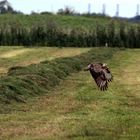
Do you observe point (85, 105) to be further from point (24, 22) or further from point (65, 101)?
point (24, 22)

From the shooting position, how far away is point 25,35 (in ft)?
205

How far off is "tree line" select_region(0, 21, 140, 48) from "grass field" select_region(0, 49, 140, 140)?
35848mm

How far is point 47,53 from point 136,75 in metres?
17.9

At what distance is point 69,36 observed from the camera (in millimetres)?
61188

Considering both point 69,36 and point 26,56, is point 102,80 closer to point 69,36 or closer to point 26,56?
point 26,56

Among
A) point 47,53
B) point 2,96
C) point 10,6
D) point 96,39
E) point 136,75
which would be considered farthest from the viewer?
point 10,6

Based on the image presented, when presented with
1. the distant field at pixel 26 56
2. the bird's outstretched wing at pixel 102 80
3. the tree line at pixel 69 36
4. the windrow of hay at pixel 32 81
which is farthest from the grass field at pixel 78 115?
the tree line at pixel 69 36

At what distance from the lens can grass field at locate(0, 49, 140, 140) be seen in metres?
12.5

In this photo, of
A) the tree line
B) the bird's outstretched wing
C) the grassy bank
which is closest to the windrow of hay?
Answer: the grassy bank

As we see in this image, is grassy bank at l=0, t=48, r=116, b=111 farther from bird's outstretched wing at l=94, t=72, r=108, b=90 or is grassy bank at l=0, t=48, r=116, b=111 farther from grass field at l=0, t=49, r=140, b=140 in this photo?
bird's outstretched wing at l=94, t=72, r=108, b=90

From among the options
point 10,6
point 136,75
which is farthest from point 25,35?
point 10,6

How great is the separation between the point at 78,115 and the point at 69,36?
4608cm

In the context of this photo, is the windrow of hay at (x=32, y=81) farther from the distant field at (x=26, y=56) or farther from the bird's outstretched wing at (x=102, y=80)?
the distant field at (x=26, y=56)

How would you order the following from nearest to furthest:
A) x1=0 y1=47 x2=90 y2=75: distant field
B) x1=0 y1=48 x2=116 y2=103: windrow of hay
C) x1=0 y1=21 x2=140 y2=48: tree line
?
x1=0 y1=48 x2=116 y2=103: windrow of hay, x1=0 y1=47 x2=90 y2=75: distant field, x1=0 y1=21 x2=140 y2=48: tree line
